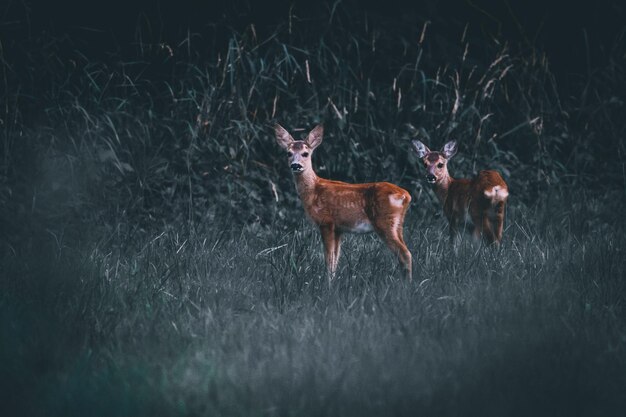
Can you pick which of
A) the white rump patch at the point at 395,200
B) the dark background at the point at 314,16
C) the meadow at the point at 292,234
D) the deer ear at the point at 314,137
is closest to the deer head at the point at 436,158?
the meadow at the point at 292,234

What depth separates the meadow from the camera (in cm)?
439

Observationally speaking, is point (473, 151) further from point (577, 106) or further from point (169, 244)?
point (169, 244)

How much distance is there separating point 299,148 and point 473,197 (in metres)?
1.46

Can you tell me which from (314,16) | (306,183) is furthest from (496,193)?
(314,16)

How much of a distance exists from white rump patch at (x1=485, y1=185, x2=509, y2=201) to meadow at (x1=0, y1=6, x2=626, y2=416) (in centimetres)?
33

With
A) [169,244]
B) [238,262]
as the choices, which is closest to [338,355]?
[238,262]

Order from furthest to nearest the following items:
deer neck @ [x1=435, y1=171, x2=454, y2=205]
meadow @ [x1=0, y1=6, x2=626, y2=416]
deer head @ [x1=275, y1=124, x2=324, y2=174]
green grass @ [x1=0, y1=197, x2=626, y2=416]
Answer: deer neck @ [x1=435, y1=171, x2=454, y2=205] → deer head @ [x1=275, y1=124, x2=324, y2=174] → meadow @ [x1=0, y1=6, x2=626, y2=416] → green grass @ [x1=0, y1=197, x2=626, y2=416]

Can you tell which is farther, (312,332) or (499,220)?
(499,220)

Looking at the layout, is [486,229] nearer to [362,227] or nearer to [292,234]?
[362,227]

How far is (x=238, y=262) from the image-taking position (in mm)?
6473

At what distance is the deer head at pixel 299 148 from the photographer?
22.0ft

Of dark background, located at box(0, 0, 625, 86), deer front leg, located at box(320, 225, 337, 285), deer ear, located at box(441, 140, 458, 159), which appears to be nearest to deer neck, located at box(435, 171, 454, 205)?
deer ear, located at box(441, 140, 458, 159)

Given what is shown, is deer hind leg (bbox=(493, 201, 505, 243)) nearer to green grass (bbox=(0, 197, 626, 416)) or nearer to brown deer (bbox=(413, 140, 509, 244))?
brown deer (bbox=(413, 140, 509, 244))

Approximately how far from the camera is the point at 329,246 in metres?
6.47
